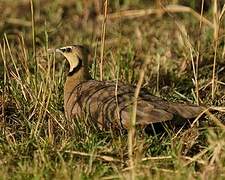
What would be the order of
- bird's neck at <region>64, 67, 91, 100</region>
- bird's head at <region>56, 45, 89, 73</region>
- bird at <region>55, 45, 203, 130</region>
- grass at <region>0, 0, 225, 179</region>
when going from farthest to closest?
1. bird's head at <region>56, 45, 89, 73</region>
2. bird's neck at <region>64, 67, 91, 100</region>
3. bird at <region>55, 45, 203, 130</region>
4. grass at <region>0, 0, 225, 179</region>

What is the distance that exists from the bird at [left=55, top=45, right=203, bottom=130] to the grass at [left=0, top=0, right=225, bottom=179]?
0.10 m

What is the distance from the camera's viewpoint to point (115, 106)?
5.05 metres

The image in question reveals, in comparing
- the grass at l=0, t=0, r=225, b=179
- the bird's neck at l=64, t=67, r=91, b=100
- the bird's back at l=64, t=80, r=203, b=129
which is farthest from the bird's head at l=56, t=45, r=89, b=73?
the bird's back at l=64, t=80, r=203, b=129

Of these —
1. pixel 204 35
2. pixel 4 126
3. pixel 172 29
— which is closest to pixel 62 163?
pixel 4 126

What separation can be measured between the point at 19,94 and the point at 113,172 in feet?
4.72

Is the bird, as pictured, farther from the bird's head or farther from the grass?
the bird's head

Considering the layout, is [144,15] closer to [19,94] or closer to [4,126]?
[19,94]

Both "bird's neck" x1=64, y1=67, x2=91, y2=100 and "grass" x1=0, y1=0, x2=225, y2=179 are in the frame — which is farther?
"bird's neck" x1=64, y1=67, x2=91, y2=100

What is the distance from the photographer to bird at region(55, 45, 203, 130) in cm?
492

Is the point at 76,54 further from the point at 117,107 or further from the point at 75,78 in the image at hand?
the point at 117,107

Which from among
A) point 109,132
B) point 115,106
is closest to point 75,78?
point 115,106

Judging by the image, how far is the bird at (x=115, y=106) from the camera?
492 centimetres

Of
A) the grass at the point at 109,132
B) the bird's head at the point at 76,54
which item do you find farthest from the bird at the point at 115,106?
the bird's head at the point at 76,54

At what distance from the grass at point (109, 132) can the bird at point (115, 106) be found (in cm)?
10
